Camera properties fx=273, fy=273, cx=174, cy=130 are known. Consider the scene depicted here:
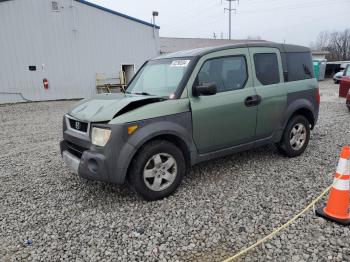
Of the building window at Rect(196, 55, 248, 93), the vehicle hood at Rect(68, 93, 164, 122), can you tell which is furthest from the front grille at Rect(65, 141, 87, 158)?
the building window at Rect(196, 55, 248, 93)

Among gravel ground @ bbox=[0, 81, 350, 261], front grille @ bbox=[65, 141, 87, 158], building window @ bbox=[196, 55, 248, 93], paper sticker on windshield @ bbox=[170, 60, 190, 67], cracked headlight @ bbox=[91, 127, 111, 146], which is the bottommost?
gravel ground @ bbox=[0, 81, 350, 261]

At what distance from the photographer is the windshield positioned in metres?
3.80

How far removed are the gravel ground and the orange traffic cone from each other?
0.12 metres

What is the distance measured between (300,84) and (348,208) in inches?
94.8

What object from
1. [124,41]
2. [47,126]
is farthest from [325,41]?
[47,126]

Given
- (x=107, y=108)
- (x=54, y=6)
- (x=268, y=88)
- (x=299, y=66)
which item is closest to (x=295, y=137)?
(x=268, y=88)

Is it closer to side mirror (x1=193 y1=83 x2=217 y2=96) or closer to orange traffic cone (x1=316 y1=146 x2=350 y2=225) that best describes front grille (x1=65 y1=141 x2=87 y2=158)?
side mirror (x1=193 y1=83 x2=217 y2=96)

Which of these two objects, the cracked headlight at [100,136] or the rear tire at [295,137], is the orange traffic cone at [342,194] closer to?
the rear tire at [295,137]

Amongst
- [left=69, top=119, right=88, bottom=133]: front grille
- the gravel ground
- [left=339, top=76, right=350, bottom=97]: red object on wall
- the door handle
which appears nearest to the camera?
the gravel ground

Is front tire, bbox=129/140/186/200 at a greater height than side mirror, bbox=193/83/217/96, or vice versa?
side mirror, bbox=193/83/217/96

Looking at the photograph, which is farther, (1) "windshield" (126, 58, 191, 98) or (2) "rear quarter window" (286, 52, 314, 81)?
(2) "rear quarter window" (286, 52, 314, 81)

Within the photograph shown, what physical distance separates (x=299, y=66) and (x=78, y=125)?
12.7ft

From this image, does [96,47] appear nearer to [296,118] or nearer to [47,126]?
[47,126]

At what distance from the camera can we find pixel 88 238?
2.85 metres
